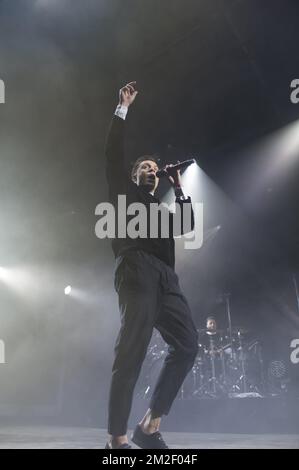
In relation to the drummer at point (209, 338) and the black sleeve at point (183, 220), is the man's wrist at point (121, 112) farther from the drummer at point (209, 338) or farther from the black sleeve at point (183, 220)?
the drummer at point (209, 338)

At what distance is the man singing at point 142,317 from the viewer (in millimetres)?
1647

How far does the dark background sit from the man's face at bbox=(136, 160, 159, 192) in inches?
93.8

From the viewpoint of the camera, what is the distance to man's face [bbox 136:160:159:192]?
6.98 ft

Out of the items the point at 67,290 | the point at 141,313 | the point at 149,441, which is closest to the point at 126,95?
the point at 141,313

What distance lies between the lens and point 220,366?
223 inches

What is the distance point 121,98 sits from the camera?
198cm

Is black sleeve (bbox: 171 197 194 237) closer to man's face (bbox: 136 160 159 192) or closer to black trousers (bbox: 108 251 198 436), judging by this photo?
man's face (bbox: 136 160 159 192)

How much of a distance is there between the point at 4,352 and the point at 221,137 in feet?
19.8

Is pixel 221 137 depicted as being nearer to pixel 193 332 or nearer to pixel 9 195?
pixel 9 195

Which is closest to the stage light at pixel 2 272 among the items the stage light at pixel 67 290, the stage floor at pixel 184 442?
the stage light at pixel 67 290

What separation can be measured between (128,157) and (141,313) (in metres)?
4.44

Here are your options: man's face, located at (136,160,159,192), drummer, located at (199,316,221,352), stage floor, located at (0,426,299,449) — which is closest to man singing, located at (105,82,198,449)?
man's face, located at (136,160,159,192)

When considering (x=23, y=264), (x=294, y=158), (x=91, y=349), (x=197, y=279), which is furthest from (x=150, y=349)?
(x=294, y=158)

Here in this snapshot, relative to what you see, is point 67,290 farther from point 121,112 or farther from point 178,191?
point 121,112
